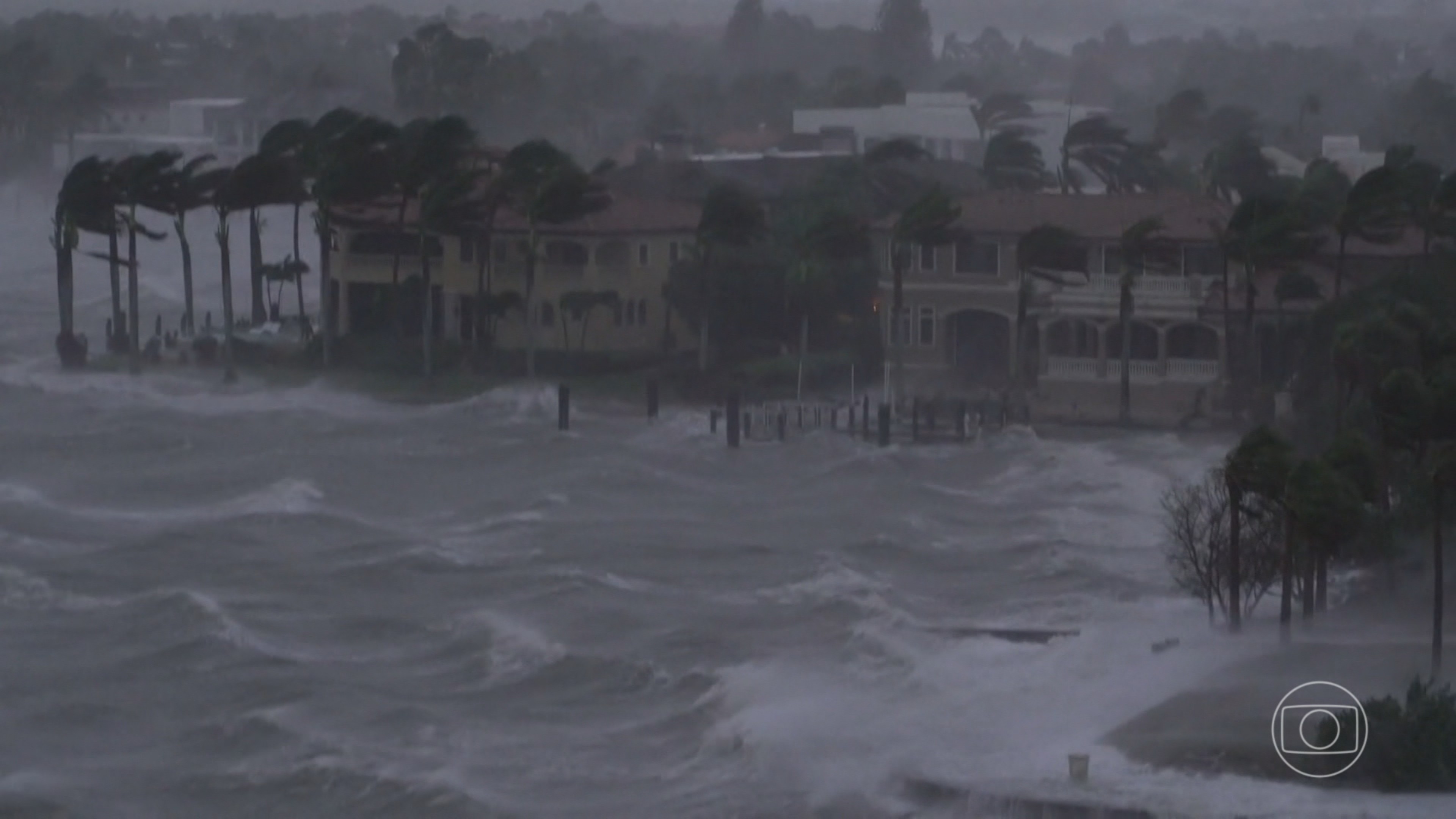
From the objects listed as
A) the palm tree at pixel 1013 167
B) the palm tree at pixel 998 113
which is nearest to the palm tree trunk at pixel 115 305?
the palm tree at pixel 1013 167

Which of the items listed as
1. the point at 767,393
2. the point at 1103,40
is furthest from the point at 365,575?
the point at 1103,40

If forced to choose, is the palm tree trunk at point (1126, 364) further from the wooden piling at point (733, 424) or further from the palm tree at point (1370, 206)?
Result: the wooden piling at point (733, 424)

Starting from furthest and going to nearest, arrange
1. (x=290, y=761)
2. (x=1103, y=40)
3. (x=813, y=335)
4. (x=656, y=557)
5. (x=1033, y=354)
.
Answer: (x=1103, y=40) < (x=813, y=335) < (x=1033, y=354) < (x=656, y=557) < (x=290, y=761)

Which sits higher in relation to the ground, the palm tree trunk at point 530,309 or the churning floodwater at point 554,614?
the palm tree trunk at point 530,309

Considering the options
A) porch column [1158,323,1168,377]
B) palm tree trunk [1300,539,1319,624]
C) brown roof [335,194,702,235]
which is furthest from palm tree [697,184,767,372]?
palm tree trunk [1300,539,1319,624]

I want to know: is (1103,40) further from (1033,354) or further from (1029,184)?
(1033,354)
